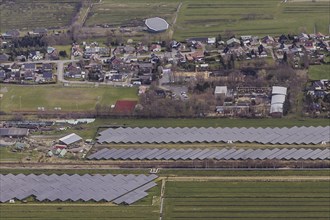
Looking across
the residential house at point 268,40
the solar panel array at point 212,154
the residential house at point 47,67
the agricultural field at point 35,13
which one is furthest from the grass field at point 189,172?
the agricultural field at point 35,13

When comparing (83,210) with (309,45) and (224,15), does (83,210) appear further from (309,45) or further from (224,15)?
(224,15)

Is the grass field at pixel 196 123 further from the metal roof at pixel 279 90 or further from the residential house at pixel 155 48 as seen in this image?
the residential house at pixel 155 48

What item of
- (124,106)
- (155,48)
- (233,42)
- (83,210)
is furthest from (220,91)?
(83,210)

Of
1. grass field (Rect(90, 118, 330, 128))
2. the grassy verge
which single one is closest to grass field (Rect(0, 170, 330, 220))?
the grassy verge

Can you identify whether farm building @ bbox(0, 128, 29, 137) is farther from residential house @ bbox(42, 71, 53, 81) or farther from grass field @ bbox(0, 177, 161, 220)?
residential house @ bbox(42, 71, 53, 81)

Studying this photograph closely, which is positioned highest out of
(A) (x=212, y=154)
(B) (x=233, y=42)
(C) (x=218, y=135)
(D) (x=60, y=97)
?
(B) (x=233, y=42)

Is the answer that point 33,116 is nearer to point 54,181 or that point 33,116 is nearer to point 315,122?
point 54,181
